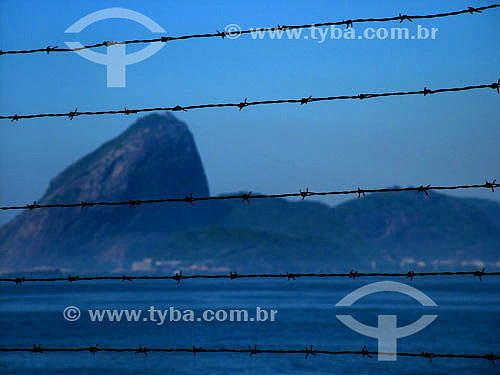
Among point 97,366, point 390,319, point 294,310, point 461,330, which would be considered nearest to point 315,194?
point 97,366

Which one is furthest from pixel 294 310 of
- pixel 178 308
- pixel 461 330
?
pixel 461 330

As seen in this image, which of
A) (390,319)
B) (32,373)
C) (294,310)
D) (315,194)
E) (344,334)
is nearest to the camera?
(315,194)

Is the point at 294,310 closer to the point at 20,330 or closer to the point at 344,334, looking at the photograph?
the point at 344,334

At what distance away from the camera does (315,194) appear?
17.0ft

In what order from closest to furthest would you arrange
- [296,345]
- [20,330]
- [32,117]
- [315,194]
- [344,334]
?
[315,194] → [32,117] → [296,345] → [344,334] → [20,330]

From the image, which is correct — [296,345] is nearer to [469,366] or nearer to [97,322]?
[469,366]

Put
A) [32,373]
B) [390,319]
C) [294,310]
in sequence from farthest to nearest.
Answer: [294,310] → [390,319] → [32,373]

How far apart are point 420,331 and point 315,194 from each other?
86627mm

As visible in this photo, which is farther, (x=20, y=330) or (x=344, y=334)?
(x=20, y=330)

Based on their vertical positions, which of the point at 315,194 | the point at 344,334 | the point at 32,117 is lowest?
the point at 315,194

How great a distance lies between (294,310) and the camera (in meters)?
123

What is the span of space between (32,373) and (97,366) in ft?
14.1

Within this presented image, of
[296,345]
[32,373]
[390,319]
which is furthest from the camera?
[390,319]

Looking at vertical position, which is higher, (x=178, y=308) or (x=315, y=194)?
(x=178, y=308)
